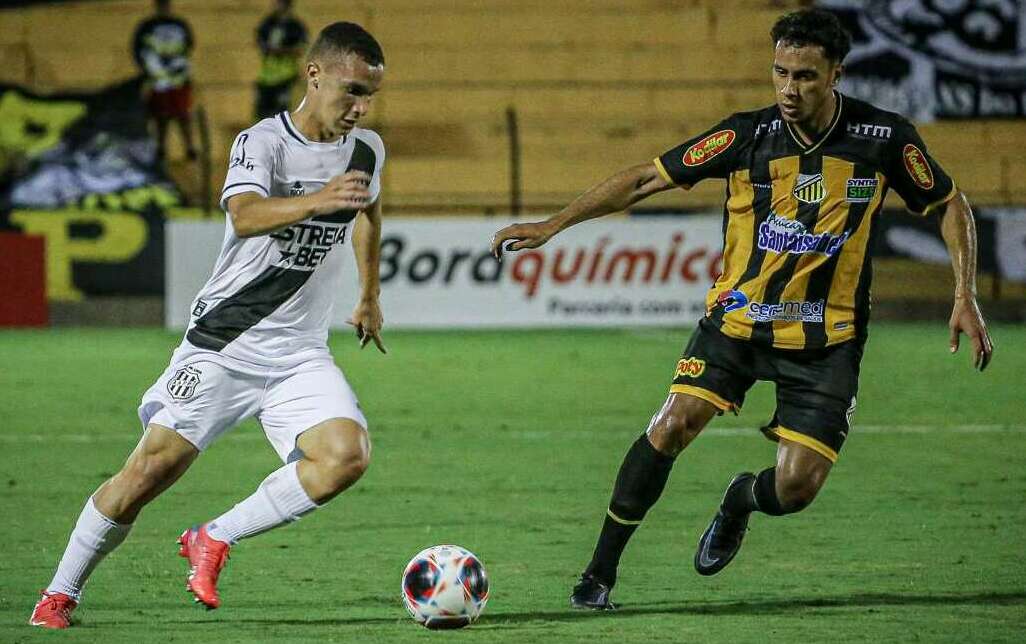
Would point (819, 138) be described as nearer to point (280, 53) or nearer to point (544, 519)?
point (544, 519)

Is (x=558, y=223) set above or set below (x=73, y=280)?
above

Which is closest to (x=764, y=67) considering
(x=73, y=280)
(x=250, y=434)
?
(x=73, y=280)

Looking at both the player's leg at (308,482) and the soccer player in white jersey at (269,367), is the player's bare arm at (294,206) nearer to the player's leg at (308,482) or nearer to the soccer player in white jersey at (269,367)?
the soccer player in white jersey at (269,367)

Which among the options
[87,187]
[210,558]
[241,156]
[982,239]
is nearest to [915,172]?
[241,156]

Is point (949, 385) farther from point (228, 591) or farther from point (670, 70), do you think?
point (670, 70)

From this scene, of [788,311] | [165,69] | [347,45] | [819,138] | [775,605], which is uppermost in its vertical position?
[347,45]

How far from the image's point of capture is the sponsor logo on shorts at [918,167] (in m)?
5.66

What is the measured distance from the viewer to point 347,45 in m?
5.18

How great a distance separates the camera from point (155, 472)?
5.14 metres

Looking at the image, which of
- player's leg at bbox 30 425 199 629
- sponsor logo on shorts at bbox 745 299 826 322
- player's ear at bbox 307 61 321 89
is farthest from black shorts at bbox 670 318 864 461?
player's leg at bbox 30 425 199 629

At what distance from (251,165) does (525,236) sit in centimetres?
95

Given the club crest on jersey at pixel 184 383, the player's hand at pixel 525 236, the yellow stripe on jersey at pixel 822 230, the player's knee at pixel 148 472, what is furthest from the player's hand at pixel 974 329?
the player's knee at pixel 148 472

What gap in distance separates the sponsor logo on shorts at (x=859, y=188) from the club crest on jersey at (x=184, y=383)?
2.26m

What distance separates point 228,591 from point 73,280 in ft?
44.8
